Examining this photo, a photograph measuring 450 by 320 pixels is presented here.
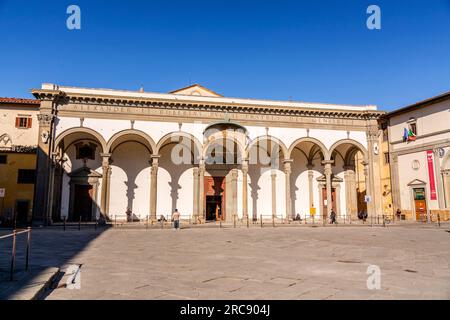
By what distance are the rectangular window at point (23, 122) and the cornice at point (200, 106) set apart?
5.46 m

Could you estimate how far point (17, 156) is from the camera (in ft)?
79.6

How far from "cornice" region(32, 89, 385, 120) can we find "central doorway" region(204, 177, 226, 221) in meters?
5.84

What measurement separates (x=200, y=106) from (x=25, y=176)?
541 inches

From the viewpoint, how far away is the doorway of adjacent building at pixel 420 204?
79.0 ft

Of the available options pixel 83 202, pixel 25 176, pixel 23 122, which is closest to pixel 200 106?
pixel 83 202

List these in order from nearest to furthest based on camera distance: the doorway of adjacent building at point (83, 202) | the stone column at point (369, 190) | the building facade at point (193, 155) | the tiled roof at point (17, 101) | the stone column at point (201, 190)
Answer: the building facade at point (193, 155) < the stone column at point (201, 190) < the doorway of adjacent building at point (83, 202) < the stone column at point (369, 190) < the tiled roof at point (17, 101)

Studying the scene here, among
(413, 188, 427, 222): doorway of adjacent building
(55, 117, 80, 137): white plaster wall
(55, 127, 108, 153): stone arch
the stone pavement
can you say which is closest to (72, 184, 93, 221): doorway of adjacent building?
(55, 127, 108, 153): stone arch

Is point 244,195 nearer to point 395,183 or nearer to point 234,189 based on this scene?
point 234,189

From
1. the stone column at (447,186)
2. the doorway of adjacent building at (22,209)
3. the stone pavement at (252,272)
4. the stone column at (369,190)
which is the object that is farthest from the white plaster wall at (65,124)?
the stone column at (447,186)

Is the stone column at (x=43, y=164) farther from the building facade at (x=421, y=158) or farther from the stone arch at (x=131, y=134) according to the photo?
the building facade at (x=421, y=158)

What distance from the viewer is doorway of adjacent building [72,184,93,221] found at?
78.7 ft

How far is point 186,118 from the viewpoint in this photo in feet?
77.0

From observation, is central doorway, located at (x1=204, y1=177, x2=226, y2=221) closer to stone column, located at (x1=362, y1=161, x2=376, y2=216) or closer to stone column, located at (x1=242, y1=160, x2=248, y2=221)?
stone column, located at (x1=242, y1=160, x2=248, y2=221)
